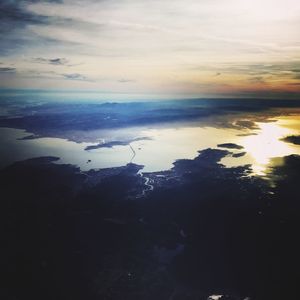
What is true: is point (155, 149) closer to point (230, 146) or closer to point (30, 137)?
point (230, 146)

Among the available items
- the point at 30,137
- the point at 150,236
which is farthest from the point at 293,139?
the point at 30,137

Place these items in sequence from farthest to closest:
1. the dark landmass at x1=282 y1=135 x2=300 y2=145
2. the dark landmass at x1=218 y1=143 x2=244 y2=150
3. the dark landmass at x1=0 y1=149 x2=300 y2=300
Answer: the dark landmass at x1=282 y1=135 x2=300 y2=145 < the dark landmass at x1=218 y1=143 x2=244 y2=150 < the dark landmass at x1=0 y1=149 x2=300 y2=300

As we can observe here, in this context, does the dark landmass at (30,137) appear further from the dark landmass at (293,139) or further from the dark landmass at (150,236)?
the dark landmass at (293,139)

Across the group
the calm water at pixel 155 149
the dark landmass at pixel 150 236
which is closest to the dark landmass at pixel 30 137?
the calm water at pixel 155 149

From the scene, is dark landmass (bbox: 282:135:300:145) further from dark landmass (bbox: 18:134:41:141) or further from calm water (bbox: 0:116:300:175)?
dark landmass (bbox: 18:134:41:141)

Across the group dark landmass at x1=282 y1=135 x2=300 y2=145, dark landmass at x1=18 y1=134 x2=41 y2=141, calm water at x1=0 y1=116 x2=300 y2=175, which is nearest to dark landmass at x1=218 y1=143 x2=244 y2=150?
calm water at x1=0 y1=116 x2=300 y2=175

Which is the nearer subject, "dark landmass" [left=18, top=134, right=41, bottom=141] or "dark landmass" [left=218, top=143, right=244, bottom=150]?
"dark landmass" [left=218, top=143, right=244, bottom=150]

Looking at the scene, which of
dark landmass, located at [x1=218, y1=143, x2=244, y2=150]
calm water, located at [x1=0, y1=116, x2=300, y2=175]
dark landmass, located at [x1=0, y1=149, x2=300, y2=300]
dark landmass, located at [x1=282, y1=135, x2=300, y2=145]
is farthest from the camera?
dark landmass, located at [x1=282, y1=135, x2=300, y2=145]
